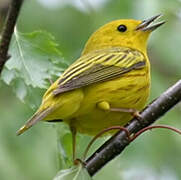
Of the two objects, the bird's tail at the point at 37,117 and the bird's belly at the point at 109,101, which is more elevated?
the bird's tail at the point at 37,117

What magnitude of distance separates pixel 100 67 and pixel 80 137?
0.63 m

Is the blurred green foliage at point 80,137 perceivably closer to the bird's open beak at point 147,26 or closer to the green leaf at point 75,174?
the bird's open beak at point 147,26

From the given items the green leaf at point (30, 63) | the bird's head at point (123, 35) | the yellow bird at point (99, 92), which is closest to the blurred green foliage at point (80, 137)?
the bird's head at point (123, 35)

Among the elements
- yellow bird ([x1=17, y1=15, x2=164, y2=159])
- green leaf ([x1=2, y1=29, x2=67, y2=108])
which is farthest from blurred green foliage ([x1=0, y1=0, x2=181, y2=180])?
green leaf ([x1=2, y1=29, x2=67, y2=108])

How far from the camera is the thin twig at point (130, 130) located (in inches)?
147

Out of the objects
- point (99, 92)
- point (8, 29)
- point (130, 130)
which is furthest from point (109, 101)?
point (8, 29)

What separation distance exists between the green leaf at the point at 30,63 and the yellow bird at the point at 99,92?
24cm

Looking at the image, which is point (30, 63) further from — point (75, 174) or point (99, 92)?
point (99, 92)

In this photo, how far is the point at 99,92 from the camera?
4.30 metres

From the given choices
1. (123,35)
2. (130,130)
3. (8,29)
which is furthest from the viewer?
(123,35)

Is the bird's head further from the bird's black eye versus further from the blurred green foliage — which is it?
the blurred green foliage

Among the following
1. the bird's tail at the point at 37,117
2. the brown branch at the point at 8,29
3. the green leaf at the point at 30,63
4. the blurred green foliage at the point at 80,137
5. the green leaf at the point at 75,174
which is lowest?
the blurred green foliage at the point at 80,137

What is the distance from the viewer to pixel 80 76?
4.27 metres

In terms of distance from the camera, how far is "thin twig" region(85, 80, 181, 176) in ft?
12.2
